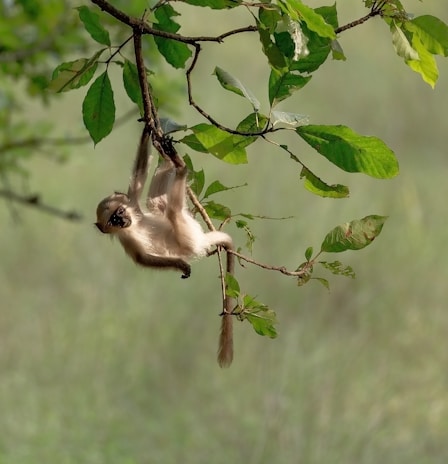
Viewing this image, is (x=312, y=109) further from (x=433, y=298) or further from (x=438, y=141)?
(x=433, y=298)

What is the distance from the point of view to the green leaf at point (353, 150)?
0.59 meters

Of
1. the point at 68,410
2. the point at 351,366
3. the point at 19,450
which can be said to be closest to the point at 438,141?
the point at 351,366

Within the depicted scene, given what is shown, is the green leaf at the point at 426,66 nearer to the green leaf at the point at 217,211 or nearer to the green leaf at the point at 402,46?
the green leaf at the point at 402,46

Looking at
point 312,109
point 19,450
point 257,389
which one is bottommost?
point 19,450

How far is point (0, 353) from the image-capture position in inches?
142

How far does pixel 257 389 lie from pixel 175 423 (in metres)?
0.33

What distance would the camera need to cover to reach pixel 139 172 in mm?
799

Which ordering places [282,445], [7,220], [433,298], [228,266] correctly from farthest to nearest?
[7,220], [433,298], [282,445], [228,266]

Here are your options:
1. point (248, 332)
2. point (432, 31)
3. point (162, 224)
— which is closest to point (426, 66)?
point (432, 31)

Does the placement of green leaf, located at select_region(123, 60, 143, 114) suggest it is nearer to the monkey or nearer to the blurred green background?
the monkey

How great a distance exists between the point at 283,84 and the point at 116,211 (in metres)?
0.21

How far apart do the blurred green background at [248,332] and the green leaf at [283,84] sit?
2185 mm

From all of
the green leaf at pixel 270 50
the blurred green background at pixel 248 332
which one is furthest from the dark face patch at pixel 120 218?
the blurred green background at pixel 248 332

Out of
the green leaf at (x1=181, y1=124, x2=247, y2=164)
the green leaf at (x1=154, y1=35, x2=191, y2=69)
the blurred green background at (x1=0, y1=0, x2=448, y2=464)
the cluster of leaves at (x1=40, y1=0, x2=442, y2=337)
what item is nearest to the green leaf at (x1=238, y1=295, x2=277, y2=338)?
the cluster of leaves at (x1=40, y1=0, x2=442, y2=337)
